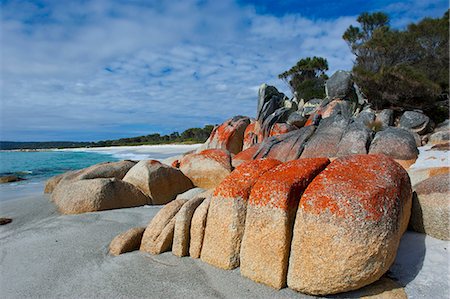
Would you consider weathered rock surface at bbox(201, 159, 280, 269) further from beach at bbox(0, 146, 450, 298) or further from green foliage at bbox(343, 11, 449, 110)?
green foliage at bbox(343, 11, 449, 110)

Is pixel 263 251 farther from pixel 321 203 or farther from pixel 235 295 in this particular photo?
pixel 321 203

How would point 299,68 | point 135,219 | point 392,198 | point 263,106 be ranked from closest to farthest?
point 392,198 → point 135,219 → point 263,106 → point 299,68

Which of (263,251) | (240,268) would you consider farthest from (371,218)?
(240,268)

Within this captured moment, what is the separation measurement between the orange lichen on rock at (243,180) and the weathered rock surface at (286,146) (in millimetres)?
5999

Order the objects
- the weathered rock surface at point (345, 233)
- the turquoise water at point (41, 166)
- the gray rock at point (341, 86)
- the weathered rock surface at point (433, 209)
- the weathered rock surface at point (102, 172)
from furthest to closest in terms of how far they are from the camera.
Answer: the gray rock at point (341, 86)
the turquoise water at point (41, 166)
the weathered rock surface at point (102, 172)
the weathered rock surface at point (433, 209)
the weathered rock surface at point (345, 233)

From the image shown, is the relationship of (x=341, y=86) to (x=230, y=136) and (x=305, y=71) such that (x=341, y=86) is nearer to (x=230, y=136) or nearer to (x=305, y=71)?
(x=230, y=136)

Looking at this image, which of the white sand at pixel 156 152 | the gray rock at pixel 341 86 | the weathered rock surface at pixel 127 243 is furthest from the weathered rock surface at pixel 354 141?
the white sand at pixel 156 152

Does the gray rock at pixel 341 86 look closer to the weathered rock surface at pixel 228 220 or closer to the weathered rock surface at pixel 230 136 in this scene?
the weathered rock surface at pixel 230 136

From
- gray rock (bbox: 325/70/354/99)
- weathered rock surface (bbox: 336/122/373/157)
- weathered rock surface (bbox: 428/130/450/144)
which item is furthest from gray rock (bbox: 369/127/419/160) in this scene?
gray rock (bbox: 325/70/354/99)

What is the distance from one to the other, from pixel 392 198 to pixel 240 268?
5.76ft

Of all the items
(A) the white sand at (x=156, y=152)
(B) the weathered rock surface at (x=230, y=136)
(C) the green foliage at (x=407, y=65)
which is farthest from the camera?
(A) the white sand at (x=156, y=152)

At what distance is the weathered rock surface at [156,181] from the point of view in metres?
7.57

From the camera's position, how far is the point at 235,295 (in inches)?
122

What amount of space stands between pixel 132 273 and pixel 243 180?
1708mm
